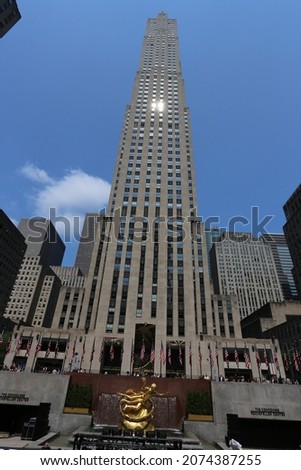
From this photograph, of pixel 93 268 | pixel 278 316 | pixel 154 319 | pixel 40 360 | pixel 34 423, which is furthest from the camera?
pixel 278 316

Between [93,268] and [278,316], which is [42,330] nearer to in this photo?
[93,268]

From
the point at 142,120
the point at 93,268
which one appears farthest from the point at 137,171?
the point at 93,268

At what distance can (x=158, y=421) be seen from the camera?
3325cm

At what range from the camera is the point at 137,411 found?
2688 centimetres

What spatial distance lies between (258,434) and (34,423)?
2453cm

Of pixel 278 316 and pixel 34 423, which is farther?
pixel 278 316

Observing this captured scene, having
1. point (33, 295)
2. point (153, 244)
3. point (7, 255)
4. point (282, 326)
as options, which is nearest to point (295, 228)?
point (282, 326)

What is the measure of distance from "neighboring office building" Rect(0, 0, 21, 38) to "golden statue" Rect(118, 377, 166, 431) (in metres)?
115

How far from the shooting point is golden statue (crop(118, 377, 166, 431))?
86.8 feet

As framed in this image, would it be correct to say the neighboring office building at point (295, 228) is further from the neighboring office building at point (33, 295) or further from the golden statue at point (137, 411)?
the neighboring office building at point (33, 295)

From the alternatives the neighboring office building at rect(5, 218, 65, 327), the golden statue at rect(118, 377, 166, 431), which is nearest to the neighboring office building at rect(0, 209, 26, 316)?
the neighboring office building at rect(5, 218, 65, 327)

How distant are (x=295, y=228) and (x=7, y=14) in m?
136

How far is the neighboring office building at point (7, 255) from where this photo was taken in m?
134

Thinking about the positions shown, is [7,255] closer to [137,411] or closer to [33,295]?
[33,295]
